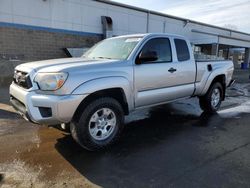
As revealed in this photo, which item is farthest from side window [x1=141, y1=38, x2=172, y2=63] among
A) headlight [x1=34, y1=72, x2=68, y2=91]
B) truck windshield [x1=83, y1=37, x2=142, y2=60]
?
headlight [x1=34, y1=72, x2=68, y2=91]

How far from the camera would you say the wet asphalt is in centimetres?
323

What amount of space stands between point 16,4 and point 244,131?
13.1 m

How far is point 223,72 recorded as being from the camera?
23.2ft

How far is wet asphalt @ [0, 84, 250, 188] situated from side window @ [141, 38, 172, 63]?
5.04 ft

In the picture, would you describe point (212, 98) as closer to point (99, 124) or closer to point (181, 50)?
point (181, 50)

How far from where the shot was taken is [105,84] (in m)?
4.04

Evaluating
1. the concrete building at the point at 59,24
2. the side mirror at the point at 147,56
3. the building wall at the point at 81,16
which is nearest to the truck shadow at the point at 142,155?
the side mirror at the point at 147,56

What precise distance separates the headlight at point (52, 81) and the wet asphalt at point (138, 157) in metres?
1.11

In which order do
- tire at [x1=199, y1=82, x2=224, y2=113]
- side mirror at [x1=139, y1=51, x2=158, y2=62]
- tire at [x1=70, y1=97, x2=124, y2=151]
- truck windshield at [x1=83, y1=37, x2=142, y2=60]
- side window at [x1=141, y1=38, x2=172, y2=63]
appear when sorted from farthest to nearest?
1. tire at [x1=199, y1=82, x2=224, y2=113]
2. side window at [x1=141, y1=38, x2=172, y2=63]
3. truck windshield at [x1=83, y1=37, x2=142, y2=60]
4. side mirror at [x1=139, y1=51, x2=158, y2=62]
5. tire at [x1=70, y1=97, x2=124, y2=151]

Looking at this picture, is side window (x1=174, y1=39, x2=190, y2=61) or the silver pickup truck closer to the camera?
the silver pickup truck

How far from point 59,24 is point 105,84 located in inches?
507

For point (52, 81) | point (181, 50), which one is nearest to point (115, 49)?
point (181, 50)

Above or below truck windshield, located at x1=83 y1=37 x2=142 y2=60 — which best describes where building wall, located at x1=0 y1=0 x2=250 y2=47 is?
above

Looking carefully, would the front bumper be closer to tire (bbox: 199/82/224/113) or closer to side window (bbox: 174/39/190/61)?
side window (bbox: 174/39/190/61)
